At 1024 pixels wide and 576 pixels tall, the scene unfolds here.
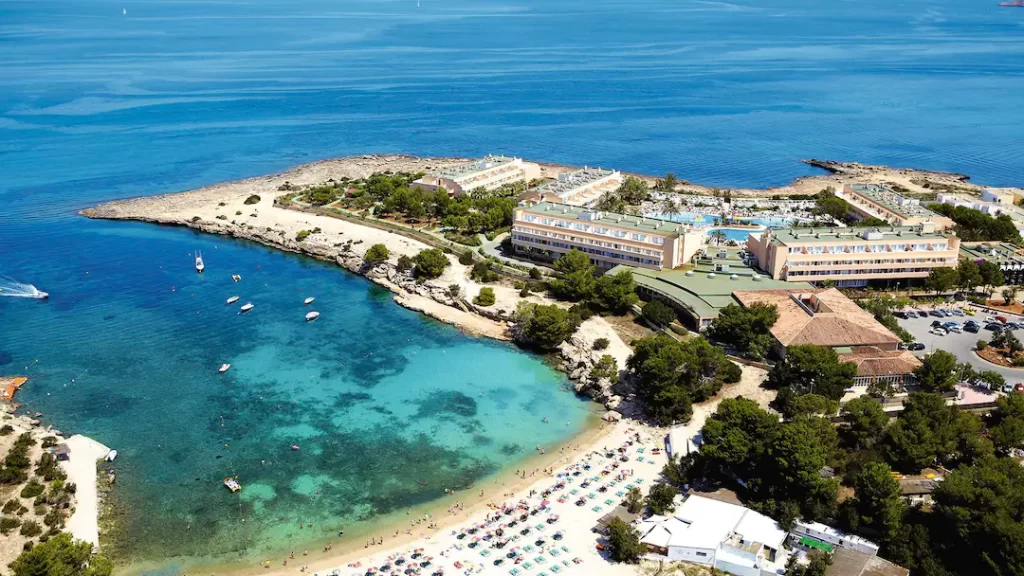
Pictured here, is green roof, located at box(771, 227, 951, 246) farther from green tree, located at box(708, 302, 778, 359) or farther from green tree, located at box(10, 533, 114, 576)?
green tree, located at box(10, 533, 114, 576)

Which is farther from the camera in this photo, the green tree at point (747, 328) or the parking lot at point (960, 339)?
the green tree at point (747, 328)

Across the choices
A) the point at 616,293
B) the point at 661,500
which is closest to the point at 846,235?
the point at 616,293

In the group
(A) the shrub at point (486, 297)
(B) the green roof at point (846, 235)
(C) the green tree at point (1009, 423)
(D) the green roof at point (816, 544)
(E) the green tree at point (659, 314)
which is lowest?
(A) the shrub at point (486, 297)

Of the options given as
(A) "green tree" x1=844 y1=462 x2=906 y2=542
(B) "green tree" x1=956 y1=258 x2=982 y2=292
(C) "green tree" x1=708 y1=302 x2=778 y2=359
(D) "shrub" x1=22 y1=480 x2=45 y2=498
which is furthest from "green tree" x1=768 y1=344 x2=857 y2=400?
(D) "shrub" x1=22 y1=480 x2=45 y2=498

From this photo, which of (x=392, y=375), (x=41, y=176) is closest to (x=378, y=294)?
(x=392, y=375)

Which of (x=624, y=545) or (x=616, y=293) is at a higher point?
(x=616, y=293)

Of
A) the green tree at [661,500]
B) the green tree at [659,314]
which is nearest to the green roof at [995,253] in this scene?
the green tree at [659,314]

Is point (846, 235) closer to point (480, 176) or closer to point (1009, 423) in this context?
point (1009, 423)

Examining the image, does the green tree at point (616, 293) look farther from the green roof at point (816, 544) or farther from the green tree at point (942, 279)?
the green roof at point (816, 544)
